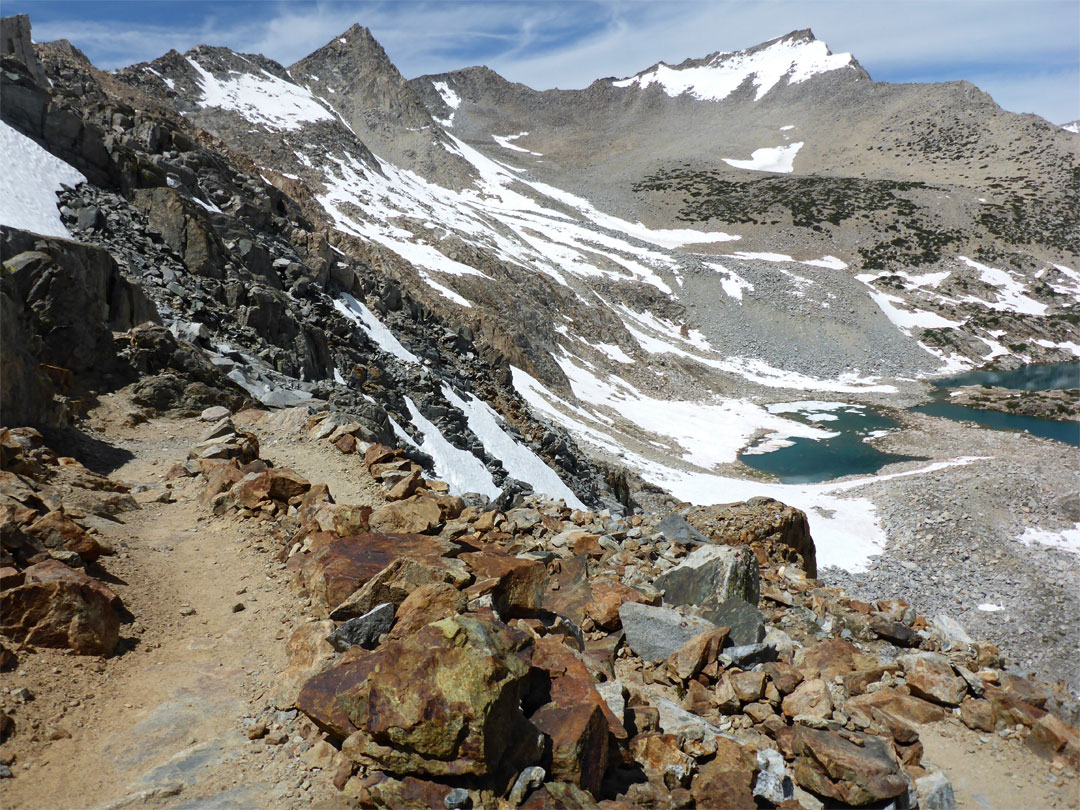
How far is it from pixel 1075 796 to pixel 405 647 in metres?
Result: 6.45

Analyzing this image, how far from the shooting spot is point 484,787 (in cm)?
401

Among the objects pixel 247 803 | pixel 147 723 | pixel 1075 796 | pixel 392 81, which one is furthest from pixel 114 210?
pixel 392 81

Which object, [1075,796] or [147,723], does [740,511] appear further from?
[147,723]

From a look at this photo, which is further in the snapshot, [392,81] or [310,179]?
[392,81]

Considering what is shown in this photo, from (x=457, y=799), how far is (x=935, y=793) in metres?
4.40

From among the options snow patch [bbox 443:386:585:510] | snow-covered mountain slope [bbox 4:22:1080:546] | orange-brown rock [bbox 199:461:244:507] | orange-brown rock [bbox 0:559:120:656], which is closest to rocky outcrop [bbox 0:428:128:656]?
orange-brown rock [bbox 0:559:120:656]

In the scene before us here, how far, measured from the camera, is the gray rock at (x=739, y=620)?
707cm

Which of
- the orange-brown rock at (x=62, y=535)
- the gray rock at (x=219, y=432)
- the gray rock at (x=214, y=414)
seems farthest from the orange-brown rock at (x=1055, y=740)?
the gray rock at (x=214, y=414)

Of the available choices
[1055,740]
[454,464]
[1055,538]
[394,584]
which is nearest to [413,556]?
[394,584]

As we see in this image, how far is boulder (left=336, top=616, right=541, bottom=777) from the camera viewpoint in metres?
Answer: 3.95

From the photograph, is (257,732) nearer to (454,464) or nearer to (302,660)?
(302,660)

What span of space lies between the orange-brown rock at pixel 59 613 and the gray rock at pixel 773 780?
586 cm

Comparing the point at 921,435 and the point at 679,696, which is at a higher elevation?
the point at 679,696

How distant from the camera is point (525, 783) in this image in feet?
13.4
